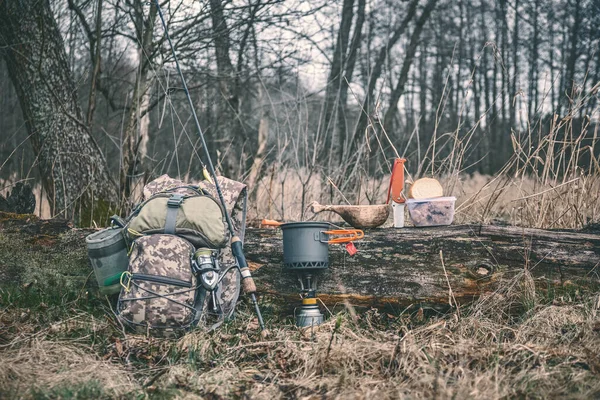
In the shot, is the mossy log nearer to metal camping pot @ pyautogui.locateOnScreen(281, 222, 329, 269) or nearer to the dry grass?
the dry grass

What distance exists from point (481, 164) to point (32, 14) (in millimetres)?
19194

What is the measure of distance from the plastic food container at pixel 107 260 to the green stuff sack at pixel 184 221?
12 centimetres

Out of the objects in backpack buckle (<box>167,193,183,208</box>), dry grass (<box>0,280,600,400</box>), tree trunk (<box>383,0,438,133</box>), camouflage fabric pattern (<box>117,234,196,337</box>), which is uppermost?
tree trunk (<box>383,0,438,133</box>)

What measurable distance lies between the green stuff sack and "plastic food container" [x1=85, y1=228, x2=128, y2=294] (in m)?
0.12

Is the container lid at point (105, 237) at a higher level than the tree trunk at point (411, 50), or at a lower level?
lower

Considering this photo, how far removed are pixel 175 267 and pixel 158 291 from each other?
0.15 meters

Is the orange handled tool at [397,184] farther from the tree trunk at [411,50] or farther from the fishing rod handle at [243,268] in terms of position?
the tree trunk at [411,50]

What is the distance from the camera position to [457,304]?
3.15 metres

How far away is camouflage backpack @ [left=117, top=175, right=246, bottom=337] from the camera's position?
2807 mm

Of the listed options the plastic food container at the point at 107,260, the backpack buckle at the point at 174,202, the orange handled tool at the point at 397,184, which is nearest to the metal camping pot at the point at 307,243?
the orange handled tool at the point at 397,184

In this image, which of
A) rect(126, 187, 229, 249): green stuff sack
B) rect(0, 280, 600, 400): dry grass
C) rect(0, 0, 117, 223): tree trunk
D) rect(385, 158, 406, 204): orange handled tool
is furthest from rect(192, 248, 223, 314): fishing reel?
rect(0, 0, 117, 223): tree trunk

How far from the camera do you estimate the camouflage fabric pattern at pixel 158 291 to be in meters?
2.79

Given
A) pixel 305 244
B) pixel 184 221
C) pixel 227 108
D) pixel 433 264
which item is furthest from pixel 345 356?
pixel 227 108

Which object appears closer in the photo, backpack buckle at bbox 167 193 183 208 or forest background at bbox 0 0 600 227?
backpack buckle at bbox 167 193 183 208
